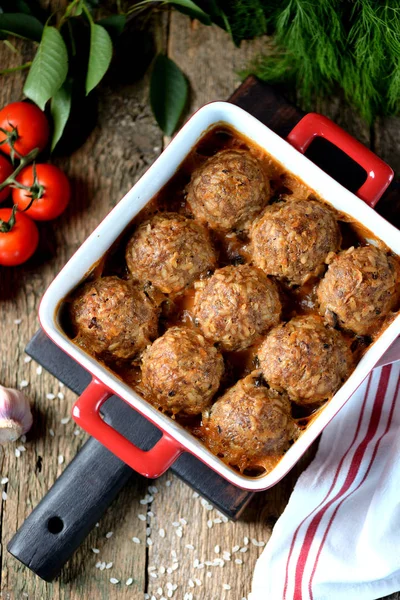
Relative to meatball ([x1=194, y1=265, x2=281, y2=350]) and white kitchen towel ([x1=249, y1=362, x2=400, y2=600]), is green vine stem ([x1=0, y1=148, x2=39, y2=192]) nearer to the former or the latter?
meatball ([x1=194, y1=265, x2=281, y2=350])

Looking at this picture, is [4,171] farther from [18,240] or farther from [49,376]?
[49,376]

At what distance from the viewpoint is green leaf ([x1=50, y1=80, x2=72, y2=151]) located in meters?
2.54

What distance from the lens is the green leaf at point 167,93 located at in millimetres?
2615

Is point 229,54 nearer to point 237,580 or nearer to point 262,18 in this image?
point 262,18

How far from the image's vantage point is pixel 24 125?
2525 millimetres

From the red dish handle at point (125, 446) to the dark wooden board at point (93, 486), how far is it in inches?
11.8

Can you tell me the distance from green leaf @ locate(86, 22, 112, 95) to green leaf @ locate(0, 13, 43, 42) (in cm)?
23

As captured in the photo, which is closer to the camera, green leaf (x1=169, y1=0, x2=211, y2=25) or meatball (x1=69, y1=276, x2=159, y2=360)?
meatball (x1=69, y1=276, x2=159, y2=360)

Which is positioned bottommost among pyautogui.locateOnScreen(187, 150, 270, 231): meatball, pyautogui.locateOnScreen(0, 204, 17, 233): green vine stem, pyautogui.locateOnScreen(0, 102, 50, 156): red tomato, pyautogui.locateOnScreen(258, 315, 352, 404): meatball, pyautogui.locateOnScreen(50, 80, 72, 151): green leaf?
pyautogui.locateOnScreen(0, 204, 17, 233): green vine stem

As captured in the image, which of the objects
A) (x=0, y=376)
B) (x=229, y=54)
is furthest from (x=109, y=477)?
(x=229, y=54)

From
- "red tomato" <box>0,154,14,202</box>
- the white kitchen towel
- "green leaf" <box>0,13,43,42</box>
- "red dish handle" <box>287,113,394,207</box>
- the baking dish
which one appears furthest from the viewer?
"red tomato" <box>0,154,14,202</box>

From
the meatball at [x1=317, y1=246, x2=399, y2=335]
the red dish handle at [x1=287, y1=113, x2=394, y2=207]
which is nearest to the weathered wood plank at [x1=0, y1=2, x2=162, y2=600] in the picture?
the red dish handle at [x1=287, y1=113, x2=394, y2=207]

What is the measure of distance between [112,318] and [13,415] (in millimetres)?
657

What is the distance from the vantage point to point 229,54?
2719 mm
